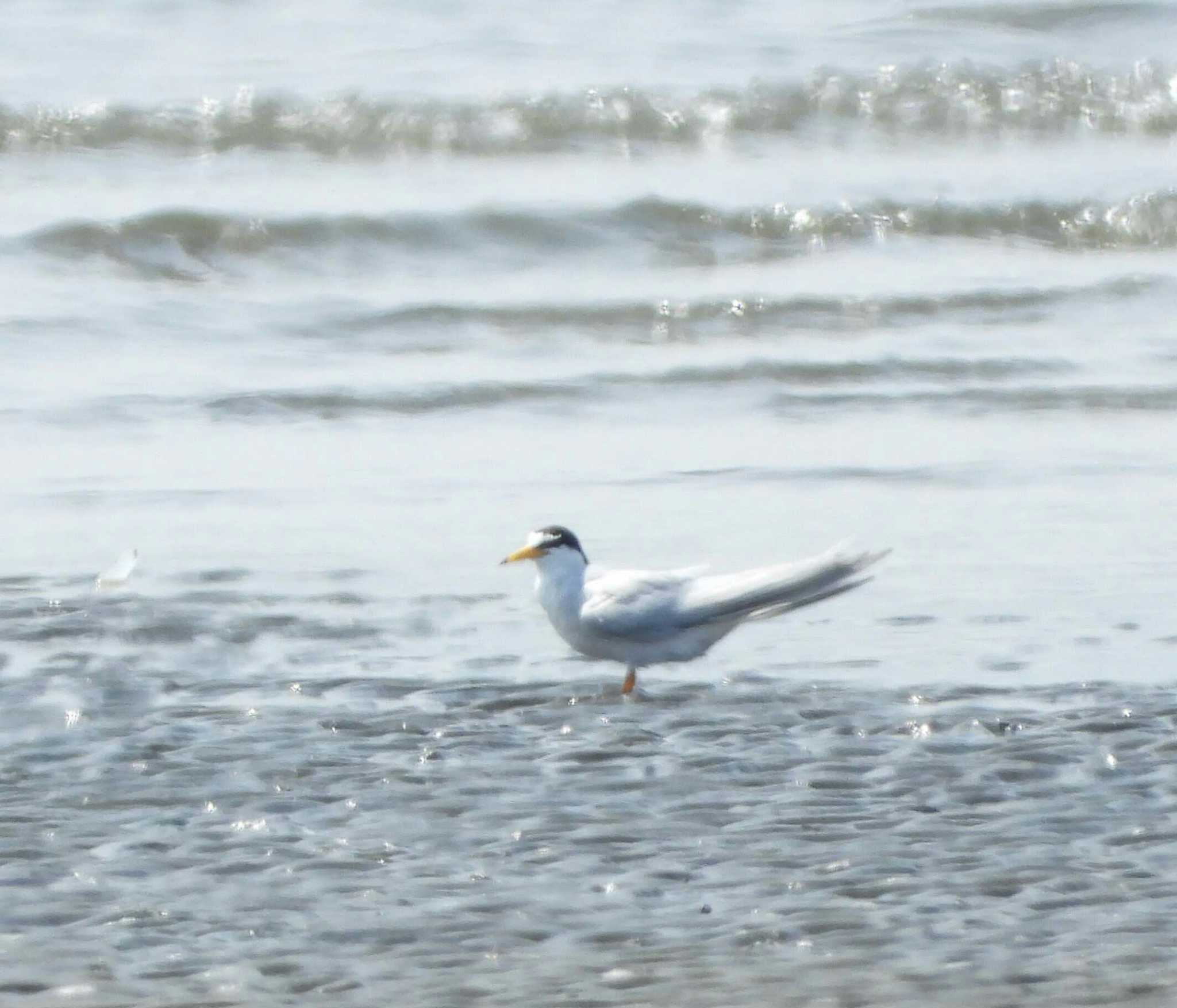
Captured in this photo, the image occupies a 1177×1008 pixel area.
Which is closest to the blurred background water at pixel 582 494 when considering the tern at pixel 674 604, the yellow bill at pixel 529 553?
the tern at pixel 674 604

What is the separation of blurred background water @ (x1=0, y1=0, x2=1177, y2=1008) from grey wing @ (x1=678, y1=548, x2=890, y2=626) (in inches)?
6.7

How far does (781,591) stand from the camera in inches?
231

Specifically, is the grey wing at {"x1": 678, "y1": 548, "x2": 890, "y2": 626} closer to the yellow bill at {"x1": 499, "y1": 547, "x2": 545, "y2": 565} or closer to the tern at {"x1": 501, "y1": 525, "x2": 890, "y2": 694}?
the tern at {"x1": 501, "y1": 525, "x2": 890, "y2": 694}

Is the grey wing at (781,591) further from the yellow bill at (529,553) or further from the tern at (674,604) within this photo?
the yellow bill at (529,553)

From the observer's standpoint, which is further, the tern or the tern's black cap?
the tern's black cap

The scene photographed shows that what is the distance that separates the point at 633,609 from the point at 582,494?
80.1 inches

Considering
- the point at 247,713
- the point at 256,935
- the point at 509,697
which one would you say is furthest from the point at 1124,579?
the point at 256,935

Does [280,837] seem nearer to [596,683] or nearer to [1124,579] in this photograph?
[596,683]

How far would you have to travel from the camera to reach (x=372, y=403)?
374 inches

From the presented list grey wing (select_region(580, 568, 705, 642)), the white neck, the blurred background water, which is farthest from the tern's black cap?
the blurred background water

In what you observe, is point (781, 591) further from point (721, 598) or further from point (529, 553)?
point (529, 553)

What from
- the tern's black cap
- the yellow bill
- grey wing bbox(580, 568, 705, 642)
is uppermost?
the tern's black cap

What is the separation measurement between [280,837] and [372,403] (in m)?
5.23

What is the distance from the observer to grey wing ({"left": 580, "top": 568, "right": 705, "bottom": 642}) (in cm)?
580
